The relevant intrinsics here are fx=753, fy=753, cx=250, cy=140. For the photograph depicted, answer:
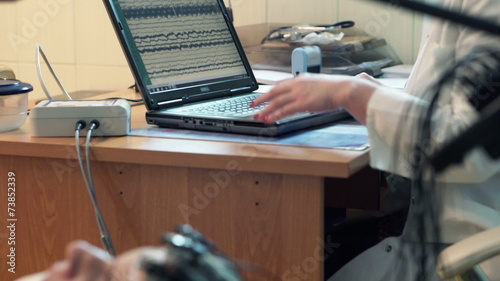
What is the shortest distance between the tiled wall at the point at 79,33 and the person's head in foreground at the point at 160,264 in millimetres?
1805

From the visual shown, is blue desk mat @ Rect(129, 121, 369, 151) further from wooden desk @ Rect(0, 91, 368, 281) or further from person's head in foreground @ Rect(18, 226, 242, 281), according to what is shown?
person's head in foreground @ Rect(18, 226, 242, 281)

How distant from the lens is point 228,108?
1.30 m

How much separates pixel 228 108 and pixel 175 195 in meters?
0.21

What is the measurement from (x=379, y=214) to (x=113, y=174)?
58 centimetres

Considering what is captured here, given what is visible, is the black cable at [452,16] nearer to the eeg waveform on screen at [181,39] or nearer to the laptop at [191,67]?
the laptop at [191,67]

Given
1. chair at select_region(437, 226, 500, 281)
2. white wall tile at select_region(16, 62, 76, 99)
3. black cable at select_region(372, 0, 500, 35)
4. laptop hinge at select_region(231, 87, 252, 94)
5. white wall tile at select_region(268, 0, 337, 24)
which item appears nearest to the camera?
black cable at select_region(372, 0, 500, 35)

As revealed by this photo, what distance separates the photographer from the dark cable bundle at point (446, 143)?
1.05ft

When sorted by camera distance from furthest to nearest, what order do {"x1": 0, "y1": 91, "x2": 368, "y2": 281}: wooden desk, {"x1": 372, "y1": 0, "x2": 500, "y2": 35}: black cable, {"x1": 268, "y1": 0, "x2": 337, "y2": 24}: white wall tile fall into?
{"x1": 268, "y1": 0, "x2": 337, "y2": 24}: white wall tile, {"x1": 0, "y1": 91, "x2": 368, "y2": 281}: wooden desk, {"x1": 372, "y1": 0, "x2": 500, "y2": 35}: black cable

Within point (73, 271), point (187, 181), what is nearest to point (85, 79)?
point (187, 181)

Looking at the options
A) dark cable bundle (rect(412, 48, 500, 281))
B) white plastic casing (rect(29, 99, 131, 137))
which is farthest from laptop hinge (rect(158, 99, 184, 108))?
dark cable bundle (rect(412, 48, 500, 281))

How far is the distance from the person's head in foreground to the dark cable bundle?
3.9 inches

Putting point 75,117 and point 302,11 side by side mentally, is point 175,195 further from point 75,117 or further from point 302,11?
point 302,11

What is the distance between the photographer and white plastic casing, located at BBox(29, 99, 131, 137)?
1173mm

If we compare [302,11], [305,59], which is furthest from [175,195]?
[302,11]
